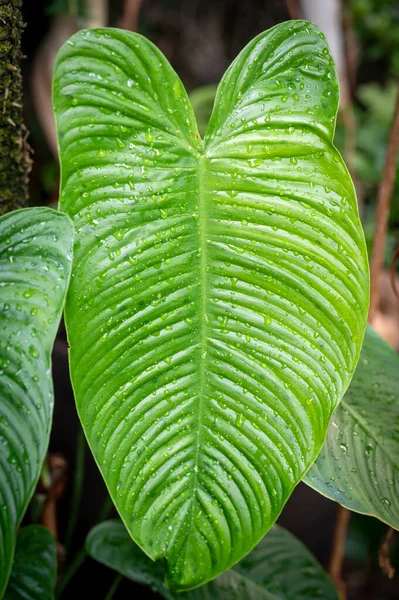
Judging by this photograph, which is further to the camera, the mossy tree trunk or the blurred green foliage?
the blurred green foliage

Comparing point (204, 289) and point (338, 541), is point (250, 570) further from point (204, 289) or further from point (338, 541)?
point (204, 289)

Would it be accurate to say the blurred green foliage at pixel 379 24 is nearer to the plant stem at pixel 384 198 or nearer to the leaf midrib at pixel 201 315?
the plant stem at pixel 384 198

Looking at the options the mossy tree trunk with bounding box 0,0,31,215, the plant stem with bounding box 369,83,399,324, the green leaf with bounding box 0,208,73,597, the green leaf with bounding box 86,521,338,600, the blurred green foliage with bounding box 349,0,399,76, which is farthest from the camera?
the blurred green foliage with bounding box 349,0,399,76

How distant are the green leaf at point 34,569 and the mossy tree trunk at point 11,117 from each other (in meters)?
0.49

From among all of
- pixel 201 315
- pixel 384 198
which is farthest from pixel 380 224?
pixel 201 315

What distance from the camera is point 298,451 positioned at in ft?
1.86

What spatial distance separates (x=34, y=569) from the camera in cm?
75

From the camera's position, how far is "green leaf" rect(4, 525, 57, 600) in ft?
2.40

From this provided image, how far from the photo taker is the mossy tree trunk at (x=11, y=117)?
25.5 inches

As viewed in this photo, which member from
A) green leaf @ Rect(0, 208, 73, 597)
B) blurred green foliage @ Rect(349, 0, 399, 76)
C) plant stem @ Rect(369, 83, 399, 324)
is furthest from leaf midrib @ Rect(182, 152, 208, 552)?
blurred green foliage @ Rect(349, 0, 399, 76)

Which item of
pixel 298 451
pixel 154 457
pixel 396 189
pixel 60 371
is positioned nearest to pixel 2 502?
pixel 154 457

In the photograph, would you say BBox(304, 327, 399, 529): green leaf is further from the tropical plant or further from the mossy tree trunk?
the mossy tree trunk

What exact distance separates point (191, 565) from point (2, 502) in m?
0.21

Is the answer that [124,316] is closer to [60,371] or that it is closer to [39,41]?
[60,371]
